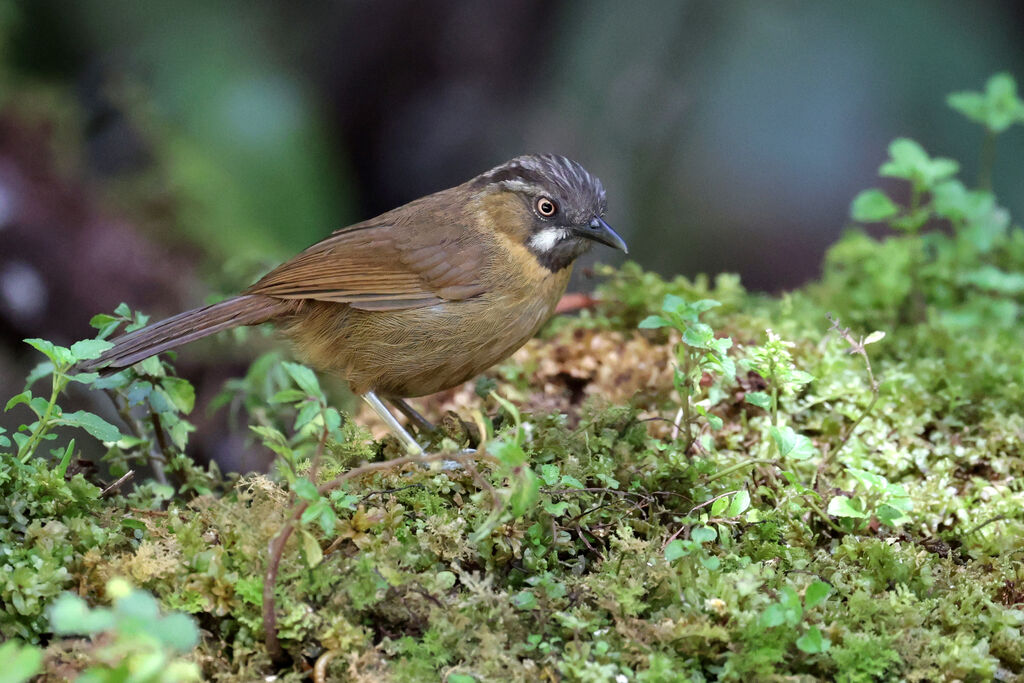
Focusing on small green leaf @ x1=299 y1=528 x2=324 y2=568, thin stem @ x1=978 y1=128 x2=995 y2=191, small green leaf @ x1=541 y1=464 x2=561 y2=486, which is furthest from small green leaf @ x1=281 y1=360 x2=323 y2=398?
thin stem @ x1=978 y1=128 x2=995 y2=191

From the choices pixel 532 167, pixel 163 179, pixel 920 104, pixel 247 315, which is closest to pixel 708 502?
pixel 532 167

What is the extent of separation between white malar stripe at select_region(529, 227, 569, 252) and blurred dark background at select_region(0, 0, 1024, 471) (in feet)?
11.4

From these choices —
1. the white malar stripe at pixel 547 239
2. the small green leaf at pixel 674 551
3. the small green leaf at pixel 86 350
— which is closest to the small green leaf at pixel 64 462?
the small green leaf at pixel 86 350

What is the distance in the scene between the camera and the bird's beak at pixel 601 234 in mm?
4152

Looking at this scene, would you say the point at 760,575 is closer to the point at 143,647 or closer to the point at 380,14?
the point at 143,647

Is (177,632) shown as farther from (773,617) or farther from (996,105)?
(996,105)

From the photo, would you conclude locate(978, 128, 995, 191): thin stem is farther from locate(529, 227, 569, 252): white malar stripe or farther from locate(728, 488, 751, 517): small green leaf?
locate(728, 488, 751, 517): small green leaf

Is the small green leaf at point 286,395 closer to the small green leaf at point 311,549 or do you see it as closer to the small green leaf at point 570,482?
the small green leaf at point 311,549

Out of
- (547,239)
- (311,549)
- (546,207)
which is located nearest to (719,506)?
(311,549)

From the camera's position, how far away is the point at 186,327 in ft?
13.0

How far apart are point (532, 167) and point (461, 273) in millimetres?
623

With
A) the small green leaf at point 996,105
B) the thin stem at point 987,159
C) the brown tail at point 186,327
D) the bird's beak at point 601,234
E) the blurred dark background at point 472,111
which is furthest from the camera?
the blurred dark background at point 472,111

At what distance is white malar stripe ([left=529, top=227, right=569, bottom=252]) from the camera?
4.21 m

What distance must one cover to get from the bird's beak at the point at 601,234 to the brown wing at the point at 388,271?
0.48 metres
